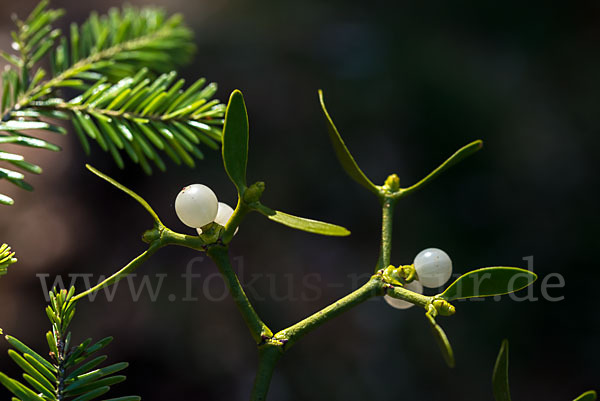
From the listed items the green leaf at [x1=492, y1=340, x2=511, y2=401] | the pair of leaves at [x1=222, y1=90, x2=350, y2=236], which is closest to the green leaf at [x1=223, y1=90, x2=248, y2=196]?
the pair of leaves at [x1=222, y1=90, x2=350, y2=236]

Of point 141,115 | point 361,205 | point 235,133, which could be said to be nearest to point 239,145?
point 235,133

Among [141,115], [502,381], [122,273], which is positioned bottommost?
[502,381]

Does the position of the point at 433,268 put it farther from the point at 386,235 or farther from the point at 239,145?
the point at 239,145

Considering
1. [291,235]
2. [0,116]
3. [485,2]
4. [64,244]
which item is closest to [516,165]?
[485,2]

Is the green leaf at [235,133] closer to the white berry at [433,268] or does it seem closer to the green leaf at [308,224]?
the green leaf at [308,224]

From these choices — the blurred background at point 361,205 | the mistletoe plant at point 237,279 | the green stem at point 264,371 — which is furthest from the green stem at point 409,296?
the blurred background at point 361,205

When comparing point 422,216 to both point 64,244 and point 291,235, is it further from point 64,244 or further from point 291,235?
point 64,244

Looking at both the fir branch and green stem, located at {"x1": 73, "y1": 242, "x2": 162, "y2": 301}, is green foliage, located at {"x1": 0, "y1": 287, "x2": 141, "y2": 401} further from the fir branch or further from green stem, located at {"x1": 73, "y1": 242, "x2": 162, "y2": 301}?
the fir branch

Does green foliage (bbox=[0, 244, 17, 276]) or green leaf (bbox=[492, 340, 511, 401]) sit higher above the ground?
green foliage (bbox=[0, 244, 17, 276])
